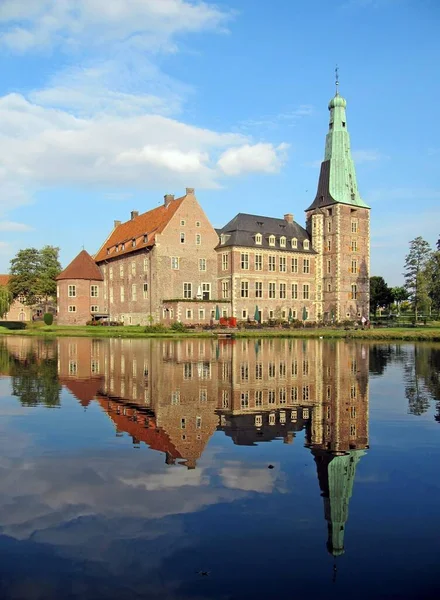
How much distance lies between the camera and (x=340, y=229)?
7431 centimetres

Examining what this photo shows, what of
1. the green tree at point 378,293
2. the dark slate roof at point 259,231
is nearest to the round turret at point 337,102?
the dark slate roof at point 259,231

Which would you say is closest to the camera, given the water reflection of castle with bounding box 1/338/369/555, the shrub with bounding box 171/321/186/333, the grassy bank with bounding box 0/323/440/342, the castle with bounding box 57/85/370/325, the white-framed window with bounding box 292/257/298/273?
the water reflection of castle with bounding box 1/338/369/555

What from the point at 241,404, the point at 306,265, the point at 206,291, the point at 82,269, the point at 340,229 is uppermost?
the point at 340,229

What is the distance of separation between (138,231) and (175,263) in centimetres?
1030

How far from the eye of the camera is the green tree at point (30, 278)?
280ft

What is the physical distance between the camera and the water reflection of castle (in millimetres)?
9859

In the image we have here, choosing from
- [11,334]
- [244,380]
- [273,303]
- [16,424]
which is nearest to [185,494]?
[16,424]

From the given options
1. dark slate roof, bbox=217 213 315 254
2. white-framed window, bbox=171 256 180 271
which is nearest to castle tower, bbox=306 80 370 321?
dark slate roof, bbox=217 213 315 254

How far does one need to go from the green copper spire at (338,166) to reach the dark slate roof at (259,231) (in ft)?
18.1

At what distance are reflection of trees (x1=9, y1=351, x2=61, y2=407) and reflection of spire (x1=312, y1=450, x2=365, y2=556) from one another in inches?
345

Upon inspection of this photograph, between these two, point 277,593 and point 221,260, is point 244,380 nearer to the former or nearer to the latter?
point 277,593

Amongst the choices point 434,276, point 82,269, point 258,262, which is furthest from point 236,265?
point 434,276

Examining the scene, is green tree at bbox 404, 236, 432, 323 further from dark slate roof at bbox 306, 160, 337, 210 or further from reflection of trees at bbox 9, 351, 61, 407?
reflection of trees at bbox 9, 351, 61, 407

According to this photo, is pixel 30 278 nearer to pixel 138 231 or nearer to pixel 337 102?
pixel 138 231
